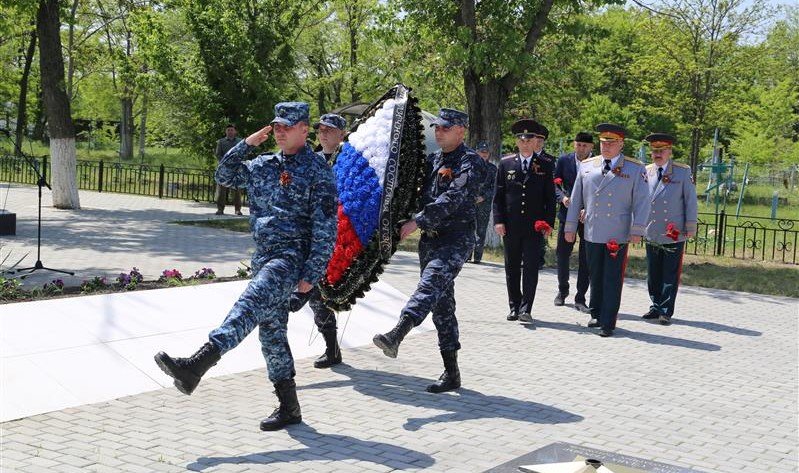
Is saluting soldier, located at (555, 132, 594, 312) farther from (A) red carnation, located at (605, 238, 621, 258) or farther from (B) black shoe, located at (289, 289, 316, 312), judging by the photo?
(B) black shoe, located at (289, 289, 316, 312)

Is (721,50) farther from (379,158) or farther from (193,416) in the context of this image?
(193,416)

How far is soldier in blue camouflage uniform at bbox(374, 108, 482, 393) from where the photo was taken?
23.0 feet

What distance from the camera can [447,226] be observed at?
713cm

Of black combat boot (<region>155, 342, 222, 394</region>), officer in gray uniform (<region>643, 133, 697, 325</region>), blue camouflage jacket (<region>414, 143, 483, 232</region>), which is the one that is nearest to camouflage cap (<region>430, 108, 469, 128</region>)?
blue camouflage jacket (<region>414, 143, 483, 232</region>)

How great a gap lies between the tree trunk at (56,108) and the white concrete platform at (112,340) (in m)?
12.4

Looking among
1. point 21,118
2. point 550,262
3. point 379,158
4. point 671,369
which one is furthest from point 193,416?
point 21,118

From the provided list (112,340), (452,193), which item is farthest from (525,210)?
(112,340)

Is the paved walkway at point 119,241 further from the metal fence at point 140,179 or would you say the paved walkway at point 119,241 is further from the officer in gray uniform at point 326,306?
the officer in gray uniform at point 326,306

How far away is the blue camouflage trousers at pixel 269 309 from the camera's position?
5.49 meters

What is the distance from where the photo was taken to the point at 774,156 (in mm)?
40906

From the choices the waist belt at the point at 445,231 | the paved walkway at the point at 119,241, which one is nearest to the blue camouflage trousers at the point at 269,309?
the waist belt at the point at 445,231

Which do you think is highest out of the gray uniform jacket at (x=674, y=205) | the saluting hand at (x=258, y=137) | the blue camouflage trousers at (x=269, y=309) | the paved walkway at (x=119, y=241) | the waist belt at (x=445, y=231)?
the saluting hand at (x=258, y=137)

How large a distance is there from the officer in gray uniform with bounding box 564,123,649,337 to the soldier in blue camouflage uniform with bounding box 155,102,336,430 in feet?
15.3

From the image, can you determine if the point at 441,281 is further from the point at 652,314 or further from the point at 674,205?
the point at 674,205
